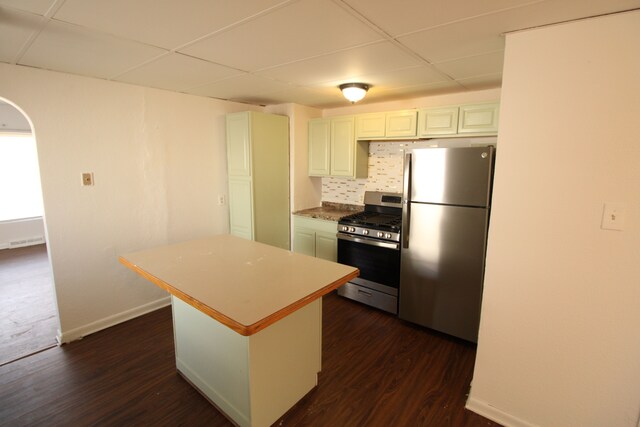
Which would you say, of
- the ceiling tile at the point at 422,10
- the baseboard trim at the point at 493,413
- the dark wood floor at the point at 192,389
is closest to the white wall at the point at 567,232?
the baseboard trim at the point at 493,413

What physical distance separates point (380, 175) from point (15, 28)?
317 cm

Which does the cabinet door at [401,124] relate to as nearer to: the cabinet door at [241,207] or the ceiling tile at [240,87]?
the ceiling tile at [240,87]

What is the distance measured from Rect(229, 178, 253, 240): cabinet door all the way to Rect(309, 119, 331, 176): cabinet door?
0.90m

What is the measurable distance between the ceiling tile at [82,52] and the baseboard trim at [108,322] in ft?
6.99

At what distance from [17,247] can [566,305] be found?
7719 millimetres

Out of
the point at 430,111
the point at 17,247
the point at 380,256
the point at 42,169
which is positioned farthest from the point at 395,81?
the point at 17,247

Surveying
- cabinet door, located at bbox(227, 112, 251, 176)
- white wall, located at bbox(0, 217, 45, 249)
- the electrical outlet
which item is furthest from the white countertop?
white wall, located at bbox(0, 217, 45, 249)

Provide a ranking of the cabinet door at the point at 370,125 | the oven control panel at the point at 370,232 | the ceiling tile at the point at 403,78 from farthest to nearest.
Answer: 1. the cabinet door at the point at 370,125
2. the oven control panel at the point at 370,232
3. the ceiling tile at the point at 403,78

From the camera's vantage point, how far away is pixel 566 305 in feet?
5.33

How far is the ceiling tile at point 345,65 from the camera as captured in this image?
A: 1.94m

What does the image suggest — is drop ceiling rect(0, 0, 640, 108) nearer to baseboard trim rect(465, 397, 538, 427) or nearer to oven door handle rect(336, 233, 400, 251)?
oven door handle rect(336, 233, 400, 251)

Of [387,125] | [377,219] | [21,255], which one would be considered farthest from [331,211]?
[21,255]

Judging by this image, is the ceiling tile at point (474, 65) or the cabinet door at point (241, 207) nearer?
the ceiling tile at point (474, 65)

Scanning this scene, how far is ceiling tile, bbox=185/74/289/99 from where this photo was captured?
2664 millimetres
